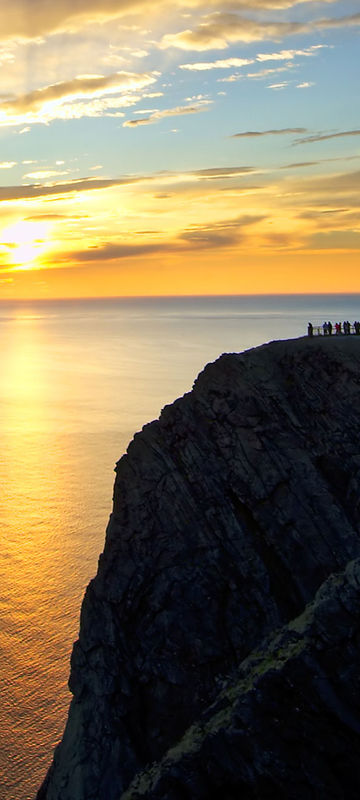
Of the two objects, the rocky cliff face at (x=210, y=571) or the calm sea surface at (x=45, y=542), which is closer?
the rocky cliff face at (x=210, y=571)

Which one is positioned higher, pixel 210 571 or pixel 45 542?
pixel 45 542

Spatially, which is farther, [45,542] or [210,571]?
[45,542]

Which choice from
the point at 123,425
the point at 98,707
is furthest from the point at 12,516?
the point at 98,707

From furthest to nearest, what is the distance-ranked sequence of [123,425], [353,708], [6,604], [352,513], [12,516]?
1. [123,425]
2. [12,516]
3. [6,604]
4. [352,513]
5. [353,708]

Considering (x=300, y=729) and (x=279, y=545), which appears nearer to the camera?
(x=300, y=729)

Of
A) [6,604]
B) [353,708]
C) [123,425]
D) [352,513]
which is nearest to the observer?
[353,708]

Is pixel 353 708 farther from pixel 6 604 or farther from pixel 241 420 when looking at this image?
pixel 6 604

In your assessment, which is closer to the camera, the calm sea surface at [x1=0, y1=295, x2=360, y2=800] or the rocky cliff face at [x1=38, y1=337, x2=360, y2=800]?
the rocky cliff face at [x1=38, y1=337, x2=360, y2=800]

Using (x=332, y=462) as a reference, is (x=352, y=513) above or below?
below
